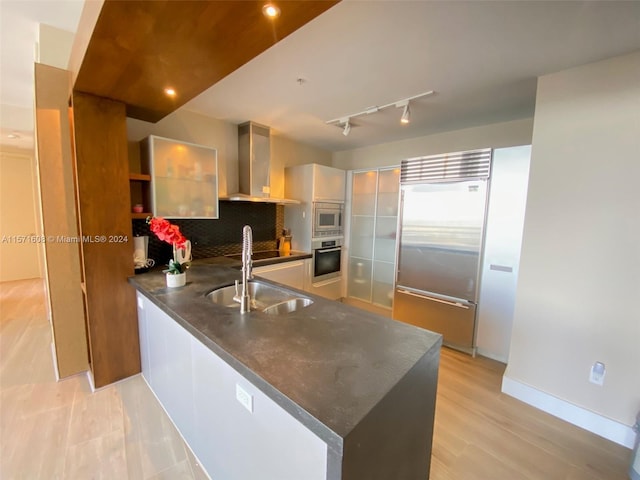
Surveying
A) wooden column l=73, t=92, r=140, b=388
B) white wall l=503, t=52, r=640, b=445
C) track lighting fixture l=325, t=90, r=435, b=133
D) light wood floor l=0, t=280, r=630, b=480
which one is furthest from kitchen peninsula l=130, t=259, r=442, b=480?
track lighting fixture l=325, t=90, r=435, b=133

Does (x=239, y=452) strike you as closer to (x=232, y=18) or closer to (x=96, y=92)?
(x=232, y=18)

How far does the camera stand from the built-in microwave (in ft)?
11.6

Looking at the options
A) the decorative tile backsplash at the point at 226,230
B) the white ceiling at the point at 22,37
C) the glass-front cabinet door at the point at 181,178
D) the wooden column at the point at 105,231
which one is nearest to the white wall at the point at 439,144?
the decorative tile backsplash at the point at 226,230

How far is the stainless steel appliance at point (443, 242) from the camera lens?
2604mm

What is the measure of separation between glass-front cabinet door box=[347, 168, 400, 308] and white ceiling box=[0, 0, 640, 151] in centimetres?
105

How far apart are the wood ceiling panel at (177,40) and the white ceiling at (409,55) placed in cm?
43

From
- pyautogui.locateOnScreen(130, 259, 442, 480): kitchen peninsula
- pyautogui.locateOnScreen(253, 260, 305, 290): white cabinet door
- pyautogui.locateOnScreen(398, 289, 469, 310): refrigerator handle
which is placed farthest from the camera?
pyautogui.locateOnScreen(253, 260, 305, 290): white cabinet door

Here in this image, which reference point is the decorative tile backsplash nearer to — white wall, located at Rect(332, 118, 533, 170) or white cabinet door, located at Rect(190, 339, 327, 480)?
white wall, located at Rect(332, 118, 533, 170)

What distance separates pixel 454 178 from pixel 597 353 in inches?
69.8

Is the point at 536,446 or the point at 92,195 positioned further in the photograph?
the point at 92,195

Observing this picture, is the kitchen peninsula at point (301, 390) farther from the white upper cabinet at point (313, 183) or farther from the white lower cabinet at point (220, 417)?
the white upper cabinet at point (313, 183)

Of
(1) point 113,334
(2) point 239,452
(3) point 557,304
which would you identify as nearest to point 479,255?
(3) point 557,304

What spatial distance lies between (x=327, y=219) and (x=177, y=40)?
108 inches

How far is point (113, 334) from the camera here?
1988 millimetres
